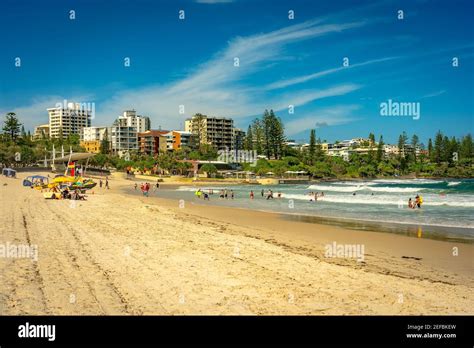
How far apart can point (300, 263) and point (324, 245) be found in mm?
3678

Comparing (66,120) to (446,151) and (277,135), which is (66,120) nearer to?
(277,135)

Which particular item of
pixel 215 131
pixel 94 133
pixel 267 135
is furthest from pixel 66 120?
pixel 267 135

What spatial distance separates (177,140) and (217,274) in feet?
391

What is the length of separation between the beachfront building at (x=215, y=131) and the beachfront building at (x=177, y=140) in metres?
3.38

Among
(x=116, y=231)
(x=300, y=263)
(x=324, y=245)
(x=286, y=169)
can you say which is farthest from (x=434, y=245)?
(x=286, y=169)

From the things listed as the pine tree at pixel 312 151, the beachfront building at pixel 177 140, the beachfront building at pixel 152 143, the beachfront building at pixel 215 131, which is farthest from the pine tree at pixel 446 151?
the beachfront building at pixel 152 143

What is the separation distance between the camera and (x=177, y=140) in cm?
12575

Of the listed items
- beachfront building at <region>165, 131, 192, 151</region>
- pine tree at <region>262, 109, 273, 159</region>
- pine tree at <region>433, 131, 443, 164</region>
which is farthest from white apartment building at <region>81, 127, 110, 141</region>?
pine tree at <region>433, 131, 443, 164</region>

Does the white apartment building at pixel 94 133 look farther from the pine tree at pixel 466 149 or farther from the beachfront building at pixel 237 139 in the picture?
the pine tree at pixel 466 149

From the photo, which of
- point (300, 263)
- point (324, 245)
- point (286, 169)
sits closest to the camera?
point (300, 263)
